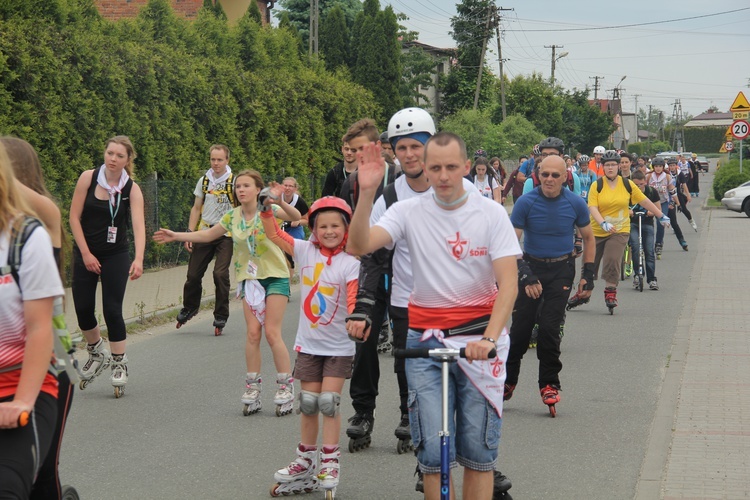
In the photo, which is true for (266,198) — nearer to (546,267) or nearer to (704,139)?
(546,267)

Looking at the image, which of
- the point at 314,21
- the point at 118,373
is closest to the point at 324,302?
the point at 118,373

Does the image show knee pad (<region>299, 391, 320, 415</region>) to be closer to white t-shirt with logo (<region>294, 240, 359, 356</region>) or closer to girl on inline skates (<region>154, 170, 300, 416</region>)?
white t-shirt with logo (<region>294, 240, 359, 356</region>)

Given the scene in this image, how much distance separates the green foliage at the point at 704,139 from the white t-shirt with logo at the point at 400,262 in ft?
562

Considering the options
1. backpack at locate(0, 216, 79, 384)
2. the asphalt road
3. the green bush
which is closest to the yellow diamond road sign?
the green bush

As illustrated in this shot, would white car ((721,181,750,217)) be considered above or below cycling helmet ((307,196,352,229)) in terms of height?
below

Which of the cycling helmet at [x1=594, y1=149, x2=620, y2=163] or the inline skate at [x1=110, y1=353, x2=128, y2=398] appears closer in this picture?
the inline skate at [x1=110, y1=353, x2=128, y2=398]

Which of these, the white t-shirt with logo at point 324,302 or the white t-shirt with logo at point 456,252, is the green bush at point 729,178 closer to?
the white t-shirt with logo at point 324,302

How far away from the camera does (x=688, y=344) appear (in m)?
11.4

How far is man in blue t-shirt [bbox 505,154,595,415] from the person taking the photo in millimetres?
8125

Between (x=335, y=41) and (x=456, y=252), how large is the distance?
1792 inches

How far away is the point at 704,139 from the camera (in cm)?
17112

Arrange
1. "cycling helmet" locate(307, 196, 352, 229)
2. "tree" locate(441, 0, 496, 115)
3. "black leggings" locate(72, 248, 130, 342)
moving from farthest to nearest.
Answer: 1. "tree" locate(441, 0, 496, 115)
2. "black leggings" locate(72, 248, 130, 342)
3. "cycling helmet" locate(307, 196, 352, 229)

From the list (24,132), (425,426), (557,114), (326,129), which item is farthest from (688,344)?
(557,114)

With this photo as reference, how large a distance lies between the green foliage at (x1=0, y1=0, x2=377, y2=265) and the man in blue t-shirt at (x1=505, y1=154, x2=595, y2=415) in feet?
26.6
